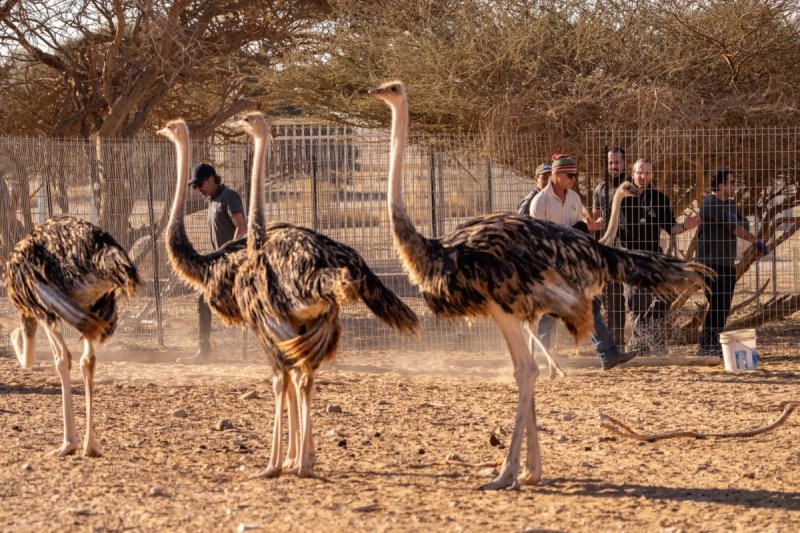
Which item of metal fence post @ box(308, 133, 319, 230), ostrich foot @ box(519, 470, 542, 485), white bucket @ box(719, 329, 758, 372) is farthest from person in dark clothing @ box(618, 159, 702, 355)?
ostrich foot @ box(519, 470, 542, 485)

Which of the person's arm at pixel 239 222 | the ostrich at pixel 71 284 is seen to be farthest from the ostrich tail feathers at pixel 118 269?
the person's arm at pixel 239 222

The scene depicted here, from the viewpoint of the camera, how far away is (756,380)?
9711 millimetres

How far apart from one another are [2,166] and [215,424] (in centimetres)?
516

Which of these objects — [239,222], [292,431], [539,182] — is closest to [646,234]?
[539,182]

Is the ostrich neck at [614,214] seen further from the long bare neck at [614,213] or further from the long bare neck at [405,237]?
the long bare neck at [405,237]

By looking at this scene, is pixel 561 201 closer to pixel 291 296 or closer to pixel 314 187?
pixel 314 187

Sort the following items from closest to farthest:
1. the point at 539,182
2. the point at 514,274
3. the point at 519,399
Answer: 1. the point at 514,274
2. the point at 519,399
3. the point at 539,182

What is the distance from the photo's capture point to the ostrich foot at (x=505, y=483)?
607 cm

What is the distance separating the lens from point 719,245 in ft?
35.3

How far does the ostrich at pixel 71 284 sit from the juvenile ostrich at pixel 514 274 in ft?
5.47

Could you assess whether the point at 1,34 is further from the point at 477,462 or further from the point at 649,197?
the point at 477,462

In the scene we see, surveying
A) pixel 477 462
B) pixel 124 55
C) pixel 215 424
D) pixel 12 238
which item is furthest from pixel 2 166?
pixel 477 462

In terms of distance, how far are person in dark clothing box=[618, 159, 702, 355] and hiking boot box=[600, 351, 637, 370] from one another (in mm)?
580

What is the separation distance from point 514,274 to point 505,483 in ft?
3.35
